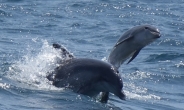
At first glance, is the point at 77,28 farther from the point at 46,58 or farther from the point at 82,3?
the point at 46,58

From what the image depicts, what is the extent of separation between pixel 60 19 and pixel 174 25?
4836 mm

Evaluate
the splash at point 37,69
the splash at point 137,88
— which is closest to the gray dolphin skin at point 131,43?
the splash at point 137,88

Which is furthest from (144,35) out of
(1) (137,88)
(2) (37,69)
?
(2) (37,69)

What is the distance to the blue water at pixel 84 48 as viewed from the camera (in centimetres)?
1223

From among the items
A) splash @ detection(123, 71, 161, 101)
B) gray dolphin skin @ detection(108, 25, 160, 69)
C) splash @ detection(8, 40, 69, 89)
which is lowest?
splash @ detection(123, 71, 161, 101)

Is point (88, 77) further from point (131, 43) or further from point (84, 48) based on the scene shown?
point (84, 48)

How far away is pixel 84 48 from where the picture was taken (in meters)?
20.9

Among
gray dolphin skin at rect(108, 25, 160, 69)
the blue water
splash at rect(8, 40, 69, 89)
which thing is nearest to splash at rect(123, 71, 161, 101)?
the blue water

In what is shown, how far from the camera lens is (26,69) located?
1477cm

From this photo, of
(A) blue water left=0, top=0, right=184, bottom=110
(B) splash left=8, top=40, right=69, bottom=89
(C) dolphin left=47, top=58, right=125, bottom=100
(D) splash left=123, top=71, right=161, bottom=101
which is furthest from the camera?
(D) splash left=123, top=71, right=161, bottom=101

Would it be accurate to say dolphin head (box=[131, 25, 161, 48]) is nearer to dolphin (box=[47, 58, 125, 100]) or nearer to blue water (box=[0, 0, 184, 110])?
blue water (box=[0, 0, 184, 110])

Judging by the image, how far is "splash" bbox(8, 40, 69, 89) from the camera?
43.7 feet

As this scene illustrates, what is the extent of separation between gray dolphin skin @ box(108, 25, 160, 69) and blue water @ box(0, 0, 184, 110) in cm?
82

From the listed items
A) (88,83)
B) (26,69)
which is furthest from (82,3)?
(88,83)
